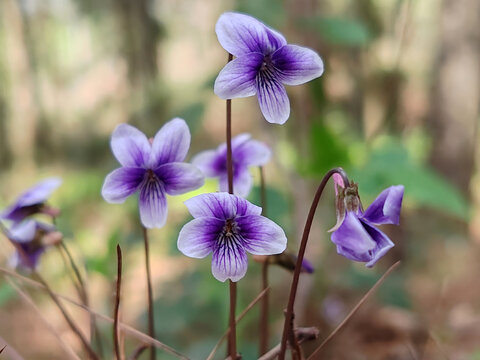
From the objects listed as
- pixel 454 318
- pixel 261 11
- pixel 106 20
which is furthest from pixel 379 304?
pixel 106 20

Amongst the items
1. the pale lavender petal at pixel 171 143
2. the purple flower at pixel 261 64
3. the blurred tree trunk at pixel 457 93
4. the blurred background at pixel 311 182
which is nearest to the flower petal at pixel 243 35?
the purple flower at pixel 261 64

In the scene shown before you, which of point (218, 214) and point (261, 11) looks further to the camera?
point (261, 11)

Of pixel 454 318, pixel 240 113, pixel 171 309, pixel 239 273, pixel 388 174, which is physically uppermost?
pixel 239 273

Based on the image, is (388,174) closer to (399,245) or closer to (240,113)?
(399,245)

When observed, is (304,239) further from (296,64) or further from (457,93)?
(457,93)

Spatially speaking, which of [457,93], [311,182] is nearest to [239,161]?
[311,182]

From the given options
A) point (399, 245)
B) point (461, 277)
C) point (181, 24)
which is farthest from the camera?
point (181, 24)

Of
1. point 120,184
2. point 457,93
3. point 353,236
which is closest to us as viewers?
point 353,236

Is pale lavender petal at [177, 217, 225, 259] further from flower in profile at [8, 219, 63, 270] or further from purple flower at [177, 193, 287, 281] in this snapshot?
flower in profile at [8, 219, 63, 270]
